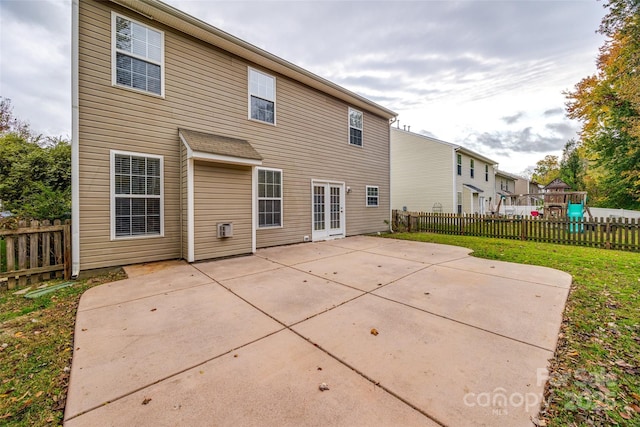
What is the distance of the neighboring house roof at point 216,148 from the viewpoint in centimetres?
578

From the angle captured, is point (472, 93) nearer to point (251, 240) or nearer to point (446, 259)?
point (446, 259)

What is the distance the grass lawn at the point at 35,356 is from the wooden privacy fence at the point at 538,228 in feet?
38.4

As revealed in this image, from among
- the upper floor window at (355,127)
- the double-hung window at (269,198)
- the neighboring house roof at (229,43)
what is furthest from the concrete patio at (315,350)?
the upper floor window at (355,127)

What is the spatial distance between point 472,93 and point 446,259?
1379 cm

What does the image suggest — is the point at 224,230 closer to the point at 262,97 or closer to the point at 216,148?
the point at 216,148

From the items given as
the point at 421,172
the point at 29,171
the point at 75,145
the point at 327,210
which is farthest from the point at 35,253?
the point at 421,172

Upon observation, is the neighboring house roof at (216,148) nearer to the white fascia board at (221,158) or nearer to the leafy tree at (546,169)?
the white fascia board at (221,158)

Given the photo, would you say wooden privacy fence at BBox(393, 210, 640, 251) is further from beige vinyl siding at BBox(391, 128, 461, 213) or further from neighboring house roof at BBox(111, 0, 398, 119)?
neighboring house roof at BBox(111, 0, 398, 119)

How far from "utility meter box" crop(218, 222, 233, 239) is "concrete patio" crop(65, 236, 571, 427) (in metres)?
1.73

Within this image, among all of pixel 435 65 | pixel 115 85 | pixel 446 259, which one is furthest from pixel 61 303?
pixel 435 65

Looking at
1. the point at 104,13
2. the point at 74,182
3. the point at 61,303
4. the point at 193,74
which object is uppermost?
the point at 104,13

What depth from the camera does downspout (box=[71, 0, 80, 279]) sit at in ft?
16.2

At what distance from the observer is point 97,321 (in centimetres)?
311

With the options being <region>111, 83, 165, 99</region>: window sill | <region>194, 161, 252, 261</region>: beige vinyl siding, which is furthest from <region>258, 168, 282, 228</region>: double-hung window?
<region>111, 83, 165, 99</region>: window sill
